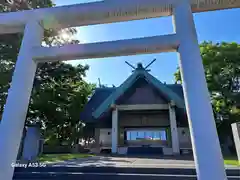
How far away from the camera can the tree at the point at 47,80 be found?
6781 millimetres

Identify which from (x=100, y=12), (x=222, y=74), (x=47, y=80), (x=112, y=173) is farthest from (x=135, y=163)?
(x=222, y=74)

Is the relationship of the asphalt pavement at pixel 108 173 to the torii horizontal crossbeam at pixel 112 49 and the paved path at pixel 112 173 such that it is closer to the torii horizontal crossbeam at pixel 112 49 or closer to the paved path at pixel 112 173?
the paved path at pixel 112 173

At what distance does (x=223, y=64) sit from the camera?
12.6 metres

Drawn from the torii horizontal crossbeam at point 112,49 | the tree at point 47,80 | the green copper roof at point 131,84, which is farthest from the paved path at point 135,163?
the green copper roof at point 131,84

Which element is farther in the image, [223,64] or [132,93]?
[223,64]

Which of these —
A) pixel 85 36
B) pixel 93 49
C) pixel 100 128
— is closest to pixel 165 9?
pixel 93 49

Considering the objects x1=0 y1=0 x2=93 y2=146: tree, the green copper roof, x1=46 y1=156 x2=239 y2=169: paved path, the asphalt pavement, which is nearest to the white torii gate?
the asphalt pavement

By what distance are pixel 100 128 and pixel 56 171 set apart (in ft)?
28.5

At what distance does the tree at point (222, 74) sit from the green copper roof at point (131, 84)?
3.47m

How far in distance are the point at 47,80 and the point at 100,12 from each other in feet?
31.3

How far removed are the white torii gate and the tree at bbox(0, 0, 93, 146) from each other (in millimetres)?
3949

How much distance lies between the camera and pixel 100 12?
2.05 metres

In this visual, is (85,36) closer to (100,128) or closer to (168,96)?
(168,96)

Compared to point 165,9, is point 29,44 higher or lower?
lower
